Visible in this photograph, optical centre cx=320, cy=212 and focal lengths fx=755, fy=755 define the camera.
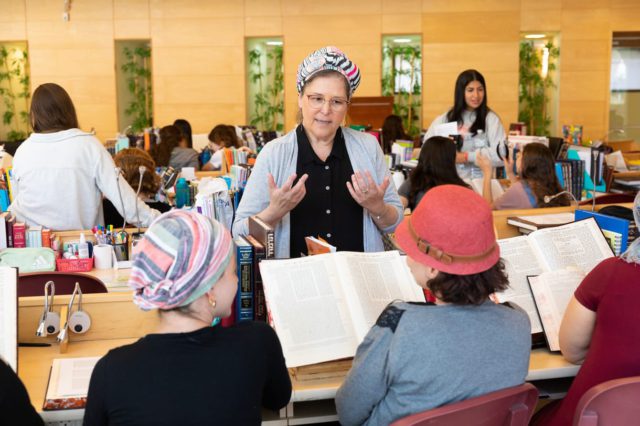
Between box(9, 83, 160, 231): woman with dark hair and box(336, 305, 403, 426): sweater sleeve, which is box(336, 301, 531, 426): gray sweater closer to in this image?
box(336, 305, 403, 426): sweater sleeve

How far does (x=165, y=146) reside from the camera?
27.0 ft

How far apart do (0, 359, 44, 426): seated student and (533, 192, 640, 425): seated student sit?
1437mm

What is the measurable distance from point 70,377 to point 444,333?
1076mm

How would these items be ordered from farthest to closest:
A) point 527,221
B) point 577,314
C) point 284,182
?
point 527,221, point 284,182, point 577,314

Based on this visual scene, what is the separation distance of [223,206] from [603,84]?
35.2ft

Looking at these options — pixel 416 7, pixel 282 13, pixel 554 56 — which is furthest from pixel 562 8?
pixel 282 13

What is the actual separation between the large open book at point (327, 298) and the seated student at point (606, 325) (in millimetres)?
519

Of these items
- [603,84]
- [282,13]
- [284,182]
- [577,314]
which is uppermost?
[282,13]

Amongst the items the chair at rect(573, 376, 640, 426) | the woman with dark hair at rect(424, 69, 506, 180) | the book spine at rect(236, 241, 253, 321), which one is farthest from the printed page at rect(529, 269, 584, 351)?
the woman with dark hair at rect(424, 69, 506, 180)

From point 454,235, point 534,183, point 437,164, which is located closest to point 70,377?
point 454,235

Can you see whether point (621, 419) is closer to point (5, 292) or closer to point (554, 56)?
point (5, 292)

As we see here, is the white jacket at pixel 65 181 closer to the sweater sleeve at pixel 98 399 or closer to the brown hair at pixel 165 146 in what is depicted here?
the sweater sleeve at pixel 98 399

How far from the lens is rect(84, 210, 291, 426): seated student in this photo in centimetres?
158

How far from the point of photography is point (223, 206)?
359 centimetres
